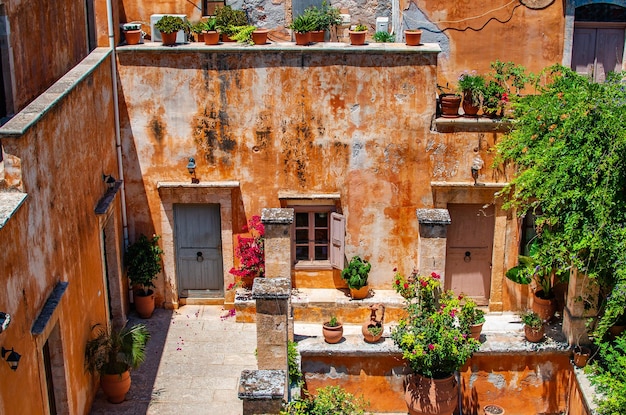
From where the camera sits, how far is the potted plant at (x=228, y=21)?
1488cm

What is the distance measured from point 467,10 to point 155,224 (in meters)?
7.05

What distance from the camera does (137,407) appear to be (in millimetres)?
12375

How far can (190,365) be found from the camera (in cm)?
1367

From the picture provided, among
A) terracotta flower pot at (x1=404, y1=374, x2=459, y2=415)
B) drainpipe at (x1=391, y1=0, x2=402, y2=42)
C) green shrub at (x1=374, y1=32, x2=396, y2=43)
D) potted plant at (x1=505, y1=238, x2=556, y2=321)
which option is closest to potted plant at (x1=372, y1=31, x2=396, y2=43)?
green shrub at (x1=374, y1=32, x2=396, y2=43)

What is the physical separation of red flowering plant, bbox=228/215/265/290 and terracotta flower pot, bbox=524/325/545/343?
4.80m

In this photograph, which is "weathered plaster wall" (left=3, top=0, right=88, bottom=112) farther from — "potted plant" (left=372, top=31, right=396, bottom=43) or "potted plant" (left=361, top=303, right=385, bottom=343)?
"potted plant" (left=361, top=303, right=385, bottom=343)

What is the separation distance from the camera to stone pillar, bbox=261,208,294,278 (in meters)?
13.9

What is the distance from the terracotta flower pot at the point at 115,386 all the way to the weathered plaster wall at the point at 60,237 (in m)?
0.23

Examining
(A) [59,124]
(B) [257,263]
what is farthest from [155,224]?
(A) [59,124]

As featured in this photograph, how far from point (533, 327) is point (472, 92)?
4218 mm

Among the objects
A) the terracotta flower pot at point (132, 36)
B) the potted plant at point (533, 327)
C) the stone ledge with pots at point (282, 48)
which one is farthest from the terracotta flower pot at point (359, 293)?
the terracotta flower pot at point (132, 36)

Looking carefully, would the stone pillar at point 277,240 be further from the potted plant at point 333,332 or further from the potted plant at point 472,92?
the potted plant at point 472,92

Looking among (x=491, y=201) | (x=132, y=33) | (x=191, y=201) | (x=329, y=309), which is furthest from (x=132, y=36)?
(x=491, y=201)

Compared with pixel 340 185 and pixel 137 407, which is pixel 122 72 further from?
pixel 137 407
